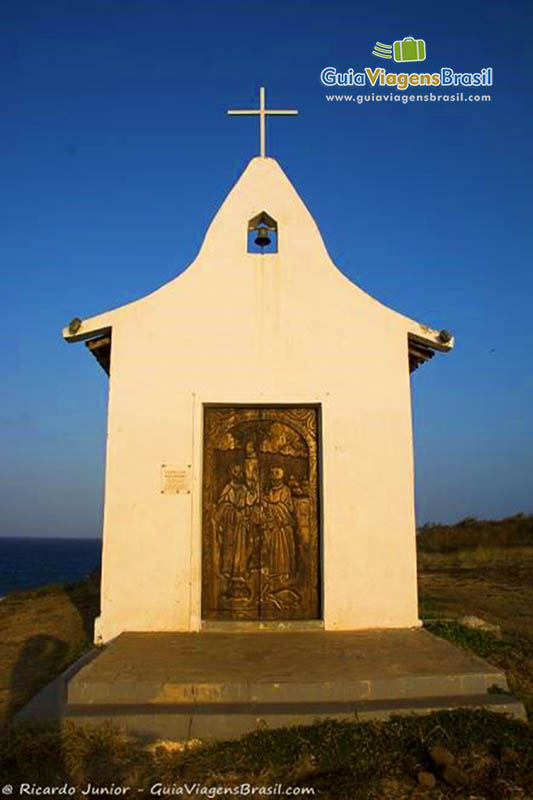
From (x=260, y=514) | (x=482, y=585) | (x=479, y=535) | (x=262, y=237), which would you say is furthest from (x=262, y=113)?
(x=479, y=535)

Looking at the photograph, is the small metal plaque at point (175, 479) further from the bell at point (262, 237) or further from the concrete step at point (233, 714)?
the bell at point (262, 237)

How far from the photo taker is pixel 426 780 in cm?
413

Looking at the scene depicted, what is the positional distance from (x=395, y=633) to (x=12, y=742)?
13.3 feet

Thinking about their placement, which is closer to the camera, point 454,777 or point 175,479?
point 454,777

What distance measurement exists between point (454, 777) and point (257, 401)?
4.49 m

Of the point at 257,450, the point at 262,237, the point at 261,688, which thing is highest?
the point at 262,237

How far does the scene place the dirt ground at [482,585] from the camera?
11.6 meters

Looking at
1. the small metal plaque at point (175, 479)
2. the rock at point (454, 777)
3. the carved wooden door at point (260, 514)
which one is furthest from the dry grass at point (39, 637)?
the rock at point (454, 777)

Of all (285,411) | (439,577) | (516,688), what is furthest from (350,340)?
(439,577)

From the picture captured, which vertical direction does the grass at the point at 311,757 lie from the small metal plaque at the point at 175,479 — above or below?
below

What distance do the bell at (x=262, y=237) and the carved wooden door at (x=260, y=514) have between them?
2.30m

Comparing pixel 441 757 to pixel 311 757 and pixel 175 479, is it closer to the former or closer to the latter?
pixel 311 757

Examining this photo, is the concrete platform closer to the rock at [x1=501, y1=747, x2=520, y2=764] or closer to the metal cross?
the rock at [x1=501, y1=747, x2=520, y2=764]

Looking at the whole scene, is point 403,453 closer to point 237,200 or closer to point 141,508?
point 141,508
